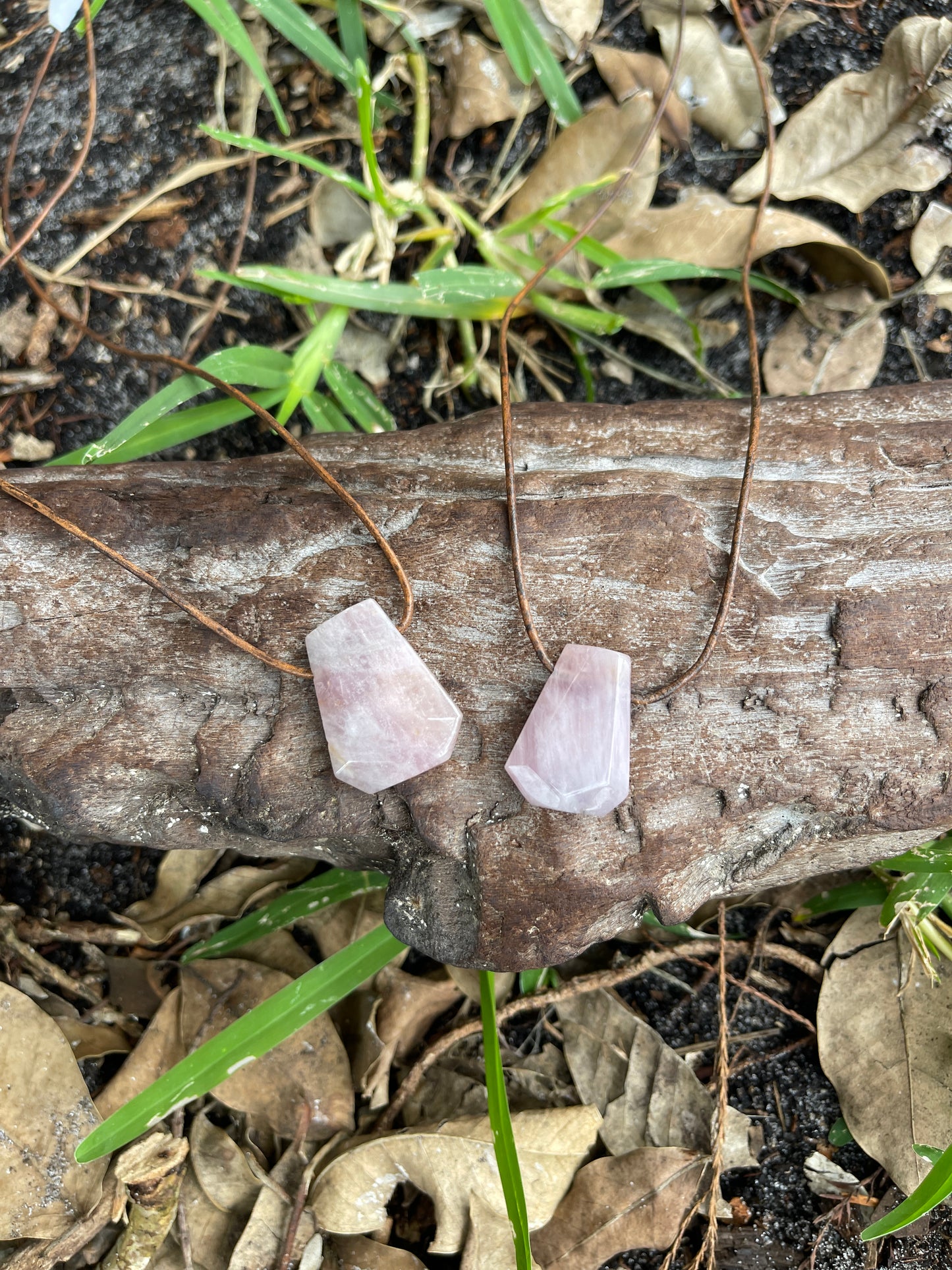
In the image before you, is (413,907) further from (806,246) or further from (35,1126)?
(806,246)

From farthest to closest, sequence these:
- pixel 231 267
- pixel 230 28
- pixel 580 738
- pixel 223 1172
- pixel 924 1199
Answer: pixel 231 267 < pixel 230 28 < pixel 223 1172 < pixel 924 1199 < pixel 580 738

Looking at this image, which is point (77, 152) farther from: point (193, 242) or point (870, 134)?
point (870, 134)

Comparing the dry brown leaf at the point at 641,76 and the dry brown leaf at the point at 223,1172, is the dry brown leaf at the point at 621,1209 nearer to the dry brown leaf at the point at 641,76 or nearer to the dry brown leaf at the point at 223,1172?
the dry brown leaf at the point at 223,1172

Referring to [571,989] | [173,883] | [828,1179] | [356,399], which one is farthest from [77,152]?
[828,1179]

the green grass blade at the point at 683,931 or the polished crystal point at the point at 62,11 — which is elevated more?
the polished crystal point at the point at 62,11

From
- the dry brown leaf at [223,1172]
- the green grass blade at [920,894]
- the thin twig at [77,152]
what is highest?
the thin twig at [77,152]

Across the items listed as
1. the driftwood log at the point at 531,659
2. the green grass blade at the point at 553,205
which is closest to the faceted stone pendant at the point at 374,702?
the driftwood log at the point at 531,659

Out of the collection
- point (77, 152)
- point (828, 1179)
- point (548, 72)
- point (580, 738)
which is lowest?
point (828, 1179)

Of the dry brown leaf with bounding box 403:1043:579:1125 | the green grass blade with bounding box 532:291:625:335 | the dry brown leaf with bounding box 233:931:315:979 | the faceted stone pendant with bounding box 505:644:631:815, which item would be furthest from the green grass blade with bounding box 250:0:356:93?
the dry brown leaf with bounding box 403:1043:579:1125
